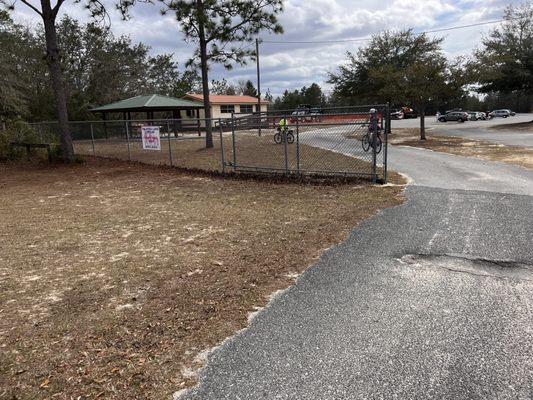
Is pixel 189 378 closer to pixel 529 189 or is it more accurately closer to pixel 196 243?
pixel 196 243

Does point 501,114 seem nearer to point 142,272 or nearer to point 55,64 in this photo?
point 55,64

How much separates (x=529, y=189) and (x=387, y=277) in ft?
20.4

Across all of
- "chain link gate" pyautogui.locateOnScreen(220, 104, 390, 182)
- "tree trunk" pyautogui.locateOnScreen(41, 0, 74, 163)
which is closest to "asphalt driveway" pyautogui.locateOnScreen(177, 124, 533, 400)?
"chain link gate" pyautogui.locateOnScreen(220, 104, 390, 182)

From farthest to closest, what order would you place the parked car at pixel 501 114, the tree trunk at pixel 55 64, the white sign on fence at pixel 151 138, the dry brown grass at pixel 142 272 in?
the parked car at pixel 501 114, the tree trunk at pixel 55 64, the white sign on fence at pixel 151 138, the dry brown grass at pixel 142 272

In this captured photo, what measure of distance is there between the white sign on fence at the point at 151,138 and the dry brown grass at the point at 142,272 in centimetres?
461

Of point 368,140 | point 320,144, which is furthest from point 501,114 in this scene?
point 368,140

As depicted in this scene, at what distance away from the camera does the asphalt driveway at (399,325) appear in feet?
9.85

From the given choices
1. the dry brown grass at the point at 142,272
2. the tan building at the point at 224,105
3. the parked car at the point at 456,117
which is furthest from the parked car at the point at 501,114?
the dry brown grass at the point at 142,272

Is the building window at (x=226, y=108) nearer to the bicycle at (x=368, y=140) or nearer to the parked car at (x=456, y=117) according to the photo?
the parked car at (x=456, y=117)

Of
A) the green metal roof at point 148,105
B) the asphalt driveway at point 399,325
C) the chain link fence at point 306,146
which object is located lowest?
the asphalt driveway at point 399,325

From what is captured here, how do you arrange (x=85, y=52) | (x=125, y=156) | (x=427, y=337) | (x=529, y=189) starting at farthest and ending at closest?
(x=85, y=52), (x=125, y=156), (x=529, y=189), (x=427, y=337)

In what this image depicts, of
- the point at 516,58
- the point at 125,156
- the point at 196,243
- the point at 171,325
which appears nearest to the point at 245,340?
the point at 171,325

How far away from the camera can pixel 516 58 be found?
1403 inches

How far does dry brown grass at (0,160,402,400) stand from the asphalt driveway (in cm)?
34
